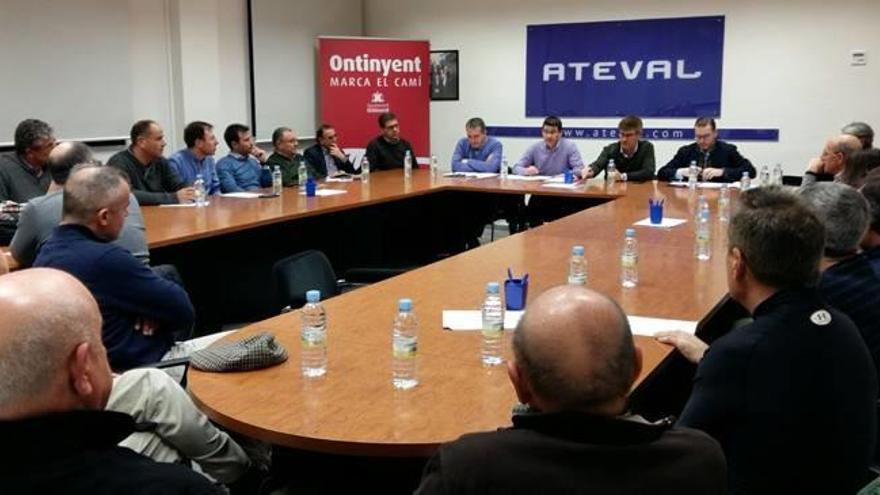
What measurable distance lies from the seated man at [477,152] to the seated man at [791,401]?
626 centimetres

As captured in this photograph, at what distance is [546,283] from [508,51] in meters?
6.63

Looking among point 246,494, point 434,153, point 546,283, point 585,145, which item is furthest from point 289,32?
point 246,494

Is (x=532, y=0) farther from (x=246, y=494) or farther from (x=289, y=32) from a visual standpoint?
(x=246, y=494)

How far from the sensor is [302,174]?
684 centimetres

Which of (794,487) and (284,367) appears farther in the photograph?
(284,367)

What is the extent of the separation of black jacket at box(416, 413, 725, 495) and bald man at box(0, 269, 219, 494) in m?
0.41

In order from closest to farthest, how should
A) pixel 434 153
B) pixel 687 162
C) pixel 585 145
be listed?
pixel 687 162 → pixel 585 145 → pixel 434 153

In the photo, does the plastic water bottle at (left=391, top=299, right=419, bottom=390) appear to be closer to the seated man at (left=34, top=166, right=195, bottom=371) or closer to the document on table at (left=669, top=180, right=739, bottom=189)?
the seated man at (left=34, top=166, right=195, bottom=371)

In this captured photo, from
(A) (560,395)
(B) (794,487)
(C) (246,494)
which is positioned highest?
(A) (560,395)

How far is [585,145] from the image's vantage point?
923 centimetres

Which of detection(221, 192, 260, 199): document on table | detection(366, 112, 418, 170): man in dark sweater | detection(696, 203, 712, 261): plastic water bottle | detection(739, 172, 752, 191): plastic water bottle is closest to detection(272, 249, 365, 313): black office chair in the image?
detection(696, 203, 712, 261): plastic water bottle

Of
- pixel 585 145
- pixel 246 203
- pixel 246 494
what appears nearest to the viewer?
pixel 246 494

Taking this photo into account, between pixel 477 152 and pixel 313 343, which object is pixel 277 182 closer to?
pixel 477 152

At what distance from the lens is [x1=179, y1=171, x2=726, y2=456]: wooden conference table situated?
6.44ft
